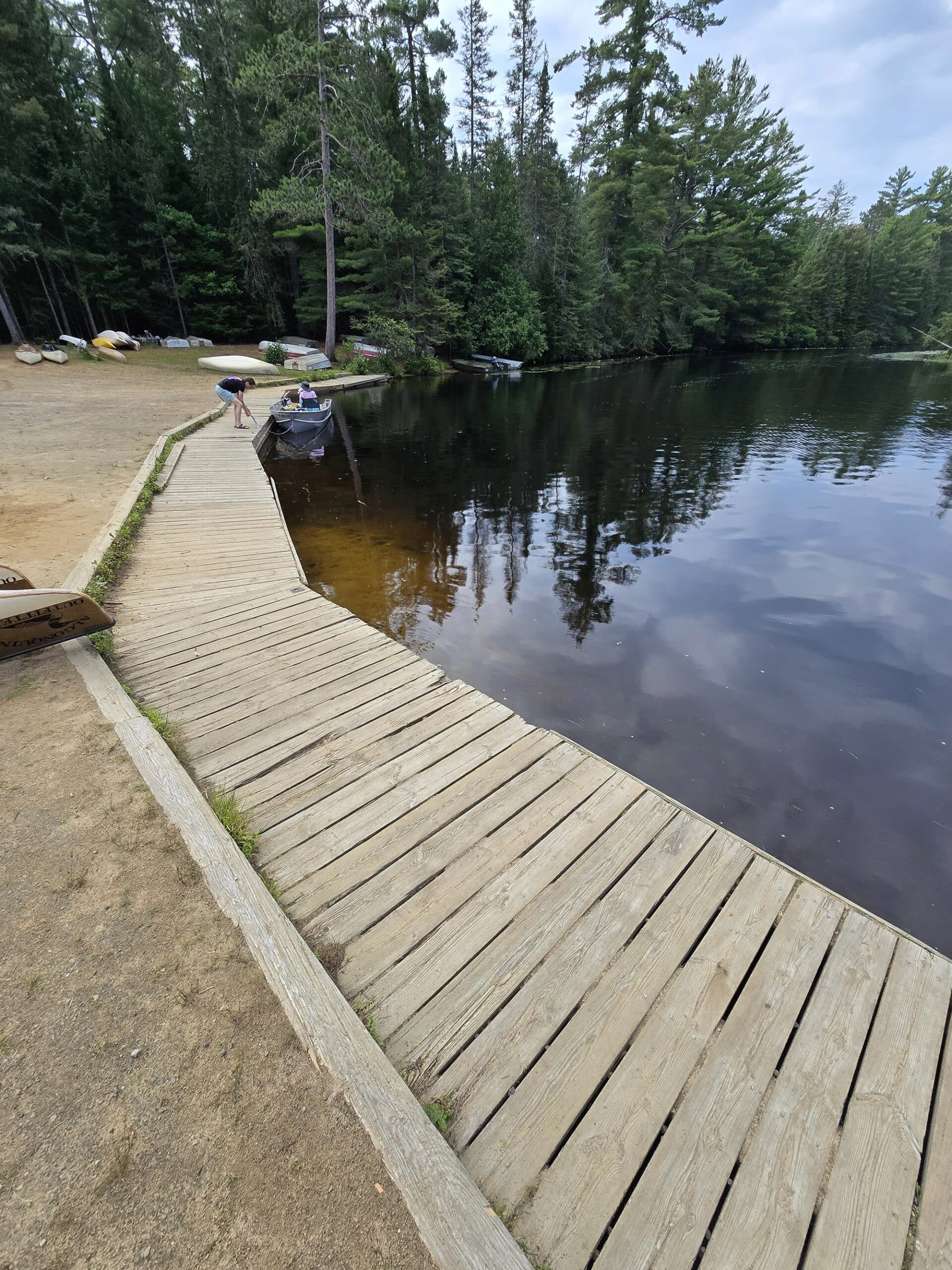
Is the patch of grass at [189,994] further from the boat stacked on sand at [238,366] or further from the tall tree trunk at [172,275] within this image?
the tall tree trunk at [172,275]

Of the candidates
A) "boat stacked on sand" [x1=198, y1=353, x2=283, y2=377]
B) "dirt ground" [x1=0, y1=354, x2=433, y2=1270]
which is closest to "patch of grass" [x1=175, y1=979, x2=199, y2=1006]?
"dirt ground" [x1=0, y1=354, x2=433, y2=1270]

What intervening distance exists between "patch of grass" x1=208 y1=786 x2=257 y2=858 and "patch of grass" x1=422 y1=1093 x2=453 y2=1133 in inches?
54.1

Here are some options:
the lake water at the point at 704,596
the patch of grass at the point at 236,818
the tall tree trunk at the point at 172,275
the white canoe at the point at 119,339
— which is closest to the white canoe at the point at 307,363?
the white canoe at the point at 119,339

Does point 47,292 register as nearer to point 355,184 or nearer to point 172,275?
point 172,275

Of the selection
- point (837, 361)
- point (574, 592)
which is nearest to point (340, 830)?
point (574, 592)

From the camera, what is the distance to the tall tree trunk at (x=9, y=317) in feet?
76.1

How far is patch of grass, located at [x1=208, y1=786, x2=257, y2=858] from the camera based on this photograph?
8.94 feet

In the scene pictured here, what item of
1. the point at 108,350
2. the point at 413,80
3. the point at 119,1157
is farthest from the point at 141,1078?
the point at 413,80

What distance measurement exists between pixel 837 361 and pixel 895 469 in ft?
98.7

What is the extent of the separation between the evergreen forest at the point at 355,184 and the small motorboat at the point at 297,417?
39.8 ft

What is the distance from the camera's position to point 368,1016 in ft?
6.84

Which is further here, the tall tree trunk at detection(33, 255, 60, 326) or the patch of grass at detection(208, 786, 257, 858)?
the tall tree trunk at detection(33, 255, 60, 326)

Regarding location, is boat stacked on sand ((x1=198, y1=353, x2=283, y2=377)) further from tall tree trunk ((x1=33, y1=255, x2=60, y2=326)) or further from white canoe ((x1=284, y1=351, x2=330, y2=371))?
tall tree trunk ((x1=33, y1=255, x2=60, y2=326))

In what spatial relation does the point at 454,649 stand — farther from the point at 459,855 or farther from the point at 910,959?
the point at 910,959
